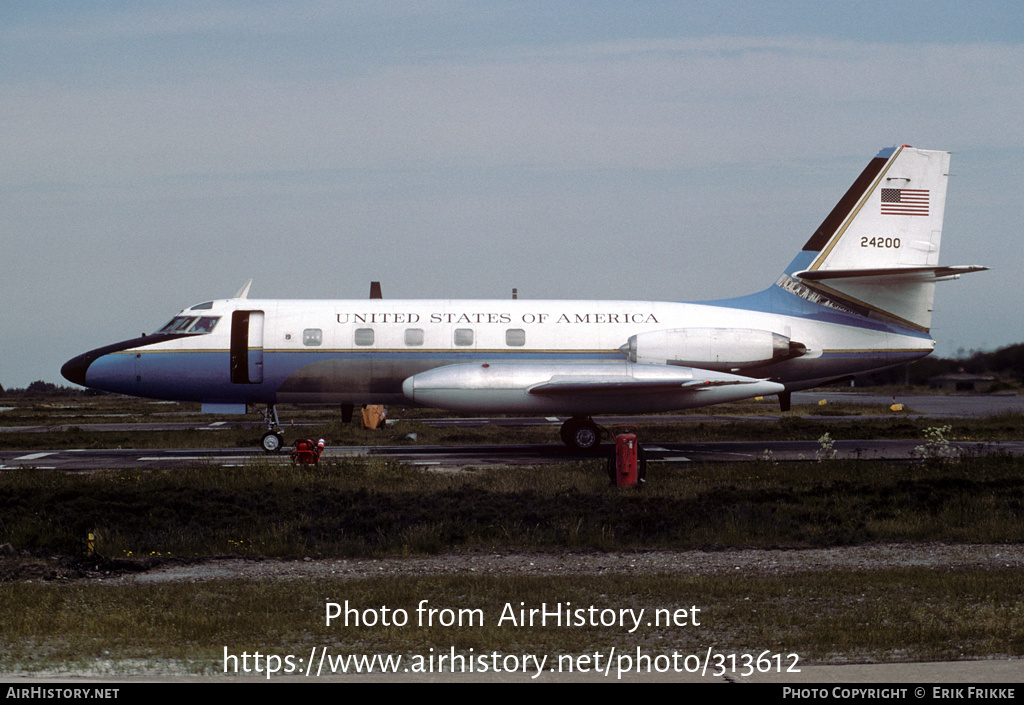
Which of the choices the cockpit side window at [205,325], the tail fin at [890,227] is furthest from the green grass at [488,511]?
the tail fin at [890,227]

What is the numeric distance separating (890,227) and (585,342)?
992cm

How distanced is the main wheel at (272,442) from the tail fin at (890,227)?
608 inches

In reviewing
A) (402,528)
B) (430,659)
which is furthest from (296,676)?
(402,528)

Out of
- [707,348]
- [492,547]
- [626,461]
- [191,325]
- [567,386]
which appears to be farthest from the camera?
[191,325]

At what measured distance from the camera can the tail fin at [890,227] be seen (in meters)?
30.4

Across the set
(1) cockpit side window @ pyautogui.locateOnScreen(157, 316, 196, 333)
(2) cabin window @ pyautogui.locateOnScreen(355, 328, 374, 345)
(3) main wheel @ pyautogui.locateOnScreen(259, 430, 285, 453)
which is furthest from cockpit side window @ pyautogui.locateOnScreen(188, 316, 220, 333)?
(2) cabin window @ pyautogui.locateOnScreen(355, 328, 374, 345)

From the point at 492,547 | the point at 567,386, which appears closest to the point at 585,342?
the point at 567,386

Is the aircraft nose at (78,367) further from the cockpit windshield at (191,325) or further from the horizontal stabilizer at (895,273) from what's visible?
the horizontal stabilizer at (895,273)

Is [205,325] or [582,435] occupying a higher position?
[205,325]

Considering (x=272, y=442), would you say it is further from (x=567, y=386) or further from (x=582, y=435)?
(x=582, y=435)

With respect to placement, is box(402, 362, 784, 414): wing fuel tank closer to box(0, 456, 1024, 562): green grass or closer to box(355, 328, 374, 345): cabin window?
box(355, 328, 374, 345): cabin window

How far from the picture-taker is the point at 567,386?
27781mm
